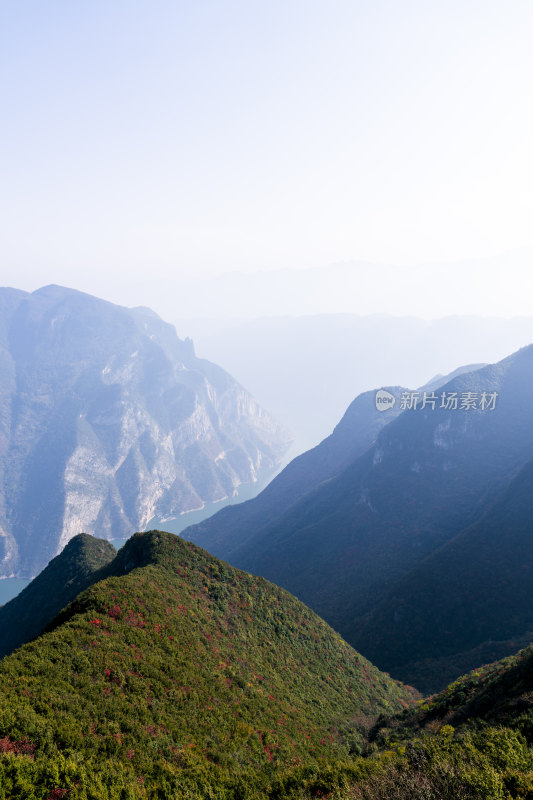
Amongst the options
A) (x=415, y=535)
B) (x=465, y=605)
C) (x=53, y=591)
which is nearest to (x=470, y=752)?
(x=465, y=605)

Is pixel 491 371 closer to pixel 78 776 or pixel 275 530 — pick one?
pixel 275 530

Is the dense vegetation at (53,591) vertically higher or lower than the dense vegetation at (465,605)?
higher

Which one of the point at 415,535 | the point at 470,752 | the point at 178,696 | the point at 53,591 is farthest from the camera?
the point at 415,535

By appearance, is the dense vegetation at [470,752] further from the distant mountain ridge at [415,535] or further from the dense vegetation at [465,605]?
the distant mountain ridge at [415,535]

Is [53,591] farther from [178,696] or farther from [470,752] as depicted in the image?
[470,752]

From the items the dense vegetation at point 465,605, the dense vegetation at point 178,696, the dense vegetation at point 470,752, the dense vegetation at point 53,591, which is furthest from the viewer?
the dense vegetation at point 465,605

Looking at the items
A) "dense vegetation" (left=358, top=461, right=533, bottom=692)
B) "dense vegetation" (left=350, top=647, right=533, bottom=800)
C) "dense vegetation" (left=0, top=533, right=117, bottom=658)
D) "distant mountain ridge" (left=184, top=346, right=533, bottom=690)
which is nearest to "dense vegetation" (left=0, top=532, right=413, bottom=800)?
"dense vegetation" (left=350, top=647, right=533, bottom=800)

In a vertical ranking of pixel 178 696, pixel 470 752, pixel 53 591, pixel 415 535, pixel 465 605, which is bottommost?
pixel 465 605

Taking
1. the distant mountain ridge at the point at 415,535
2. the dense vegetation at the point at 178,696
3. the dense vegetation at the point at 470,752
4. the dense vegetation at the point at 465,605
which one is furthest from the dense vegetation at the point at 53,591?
the dense vegetation at the point at 465,605
